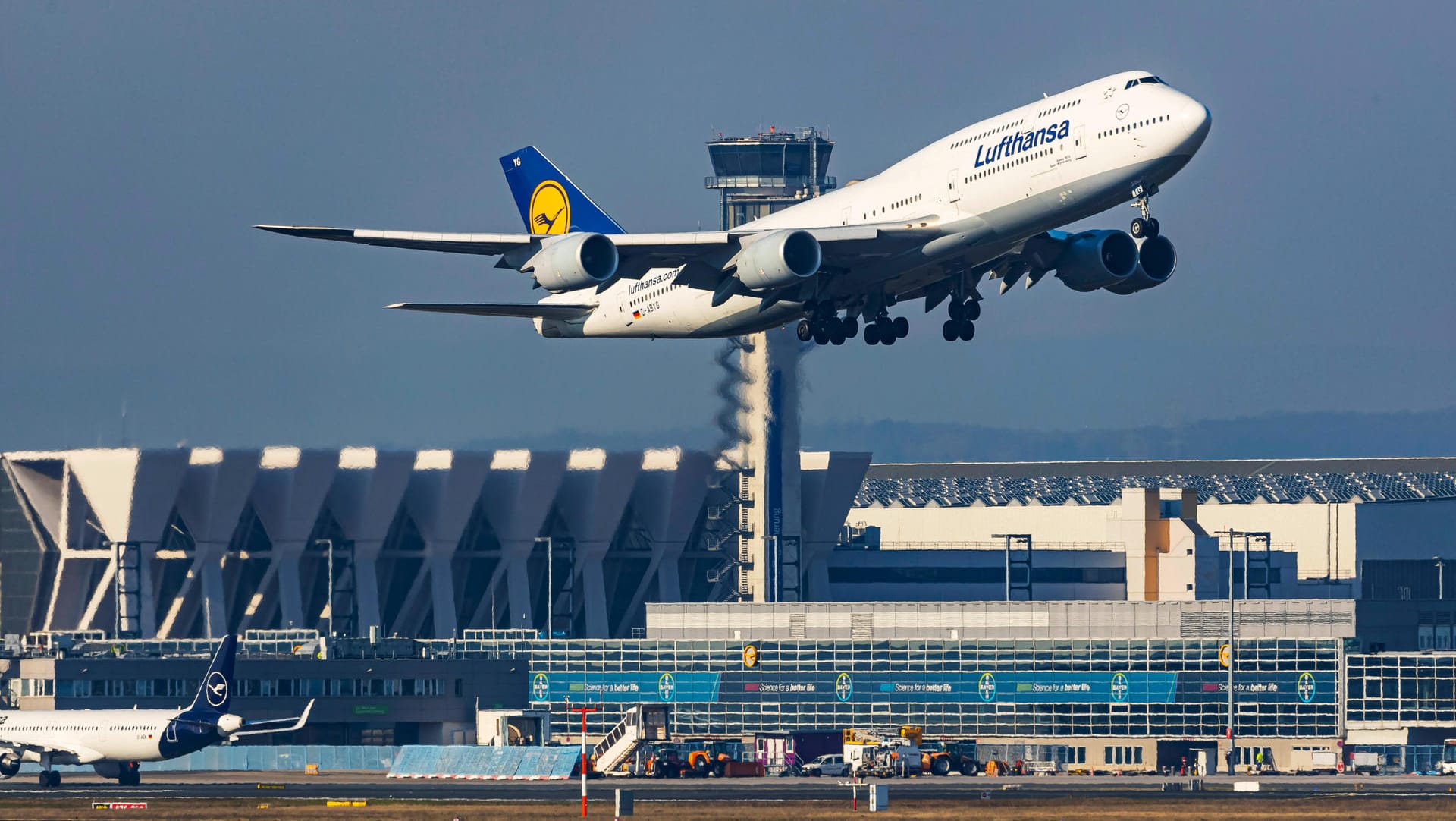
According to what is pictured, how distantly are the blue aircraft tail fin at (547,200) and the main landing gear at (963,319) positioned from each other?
45.8ft

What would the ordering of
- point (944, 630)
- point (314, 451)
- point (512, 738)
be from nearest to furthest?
point (512, 738) → point (944, 630) → point (314, 451)

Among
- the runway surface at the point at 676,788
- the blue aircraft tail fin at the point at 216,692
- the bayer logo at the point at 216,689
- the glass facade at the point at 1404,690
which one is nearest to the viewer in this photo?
the runway surface at the point at 676,788

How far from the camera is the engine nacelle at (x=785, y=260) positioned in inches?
2443

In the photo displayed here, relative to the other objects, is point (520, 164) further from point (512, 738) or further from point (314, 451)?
point (314, 451)

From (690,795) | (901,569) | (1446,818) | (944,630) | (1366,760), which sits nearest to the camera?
(1446,818)

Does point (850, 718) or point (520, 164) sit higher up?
point (520, 164)

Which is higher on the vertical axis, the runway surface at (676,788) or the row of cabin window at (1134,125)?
the row of cabin window at (1134,125)

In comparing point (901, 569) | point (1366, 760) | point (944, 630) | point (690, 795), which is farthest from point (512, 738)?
point (901, 569)

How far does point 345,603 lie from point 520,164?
317ft

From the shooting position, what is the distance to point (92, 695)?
12375 cm

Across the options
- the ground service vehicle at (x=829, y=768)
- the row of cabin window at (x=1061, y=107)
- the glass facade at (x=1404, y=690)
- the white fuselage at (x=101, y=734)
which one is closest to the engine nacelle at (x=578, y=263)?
the row of cabin window at (x=1061, y=107)

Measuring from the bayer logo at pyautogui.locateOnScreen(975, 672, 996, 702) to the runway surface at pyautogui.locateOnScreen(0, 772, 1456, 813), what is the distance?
1868cm

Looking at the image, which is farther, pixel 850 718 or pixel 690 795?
pixel 850 718

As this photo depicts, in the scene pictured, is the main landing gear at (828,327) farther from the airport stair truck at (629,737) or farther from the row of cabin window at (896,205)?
the airport stair truck at (629,737)
